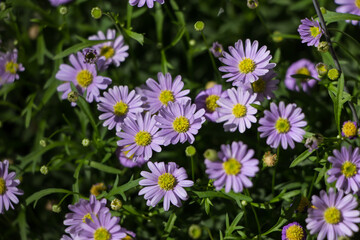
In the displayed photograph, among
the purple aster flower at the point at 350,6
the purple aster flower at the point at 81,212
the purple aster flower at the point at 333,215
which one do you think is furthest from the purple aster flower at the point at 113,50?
the purple aster flower at the point at 333,215

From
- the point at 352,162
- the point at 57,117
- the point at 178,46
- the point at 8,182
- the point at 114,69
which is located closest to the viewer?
the point at 352,162

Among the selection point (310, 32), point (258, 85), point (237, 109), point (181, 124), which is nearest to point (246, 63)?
point (258, 85)

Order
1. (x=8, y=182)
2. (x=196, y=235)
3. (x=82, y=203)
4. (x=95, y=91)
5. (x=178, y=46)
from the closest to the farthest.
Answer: (x=196, y=235) → (x=82, y=203) → (x=8, y=182) → (x=95, y=91) → (x=178, y=46)

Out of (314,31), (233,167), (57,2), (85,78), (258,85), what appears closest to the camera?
(233,167)

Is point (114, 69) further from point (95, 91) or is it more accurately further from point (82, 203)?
point (82, 203)

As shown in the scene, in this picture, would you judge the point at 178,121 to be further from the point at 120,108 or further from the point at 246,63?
the point at 246,63

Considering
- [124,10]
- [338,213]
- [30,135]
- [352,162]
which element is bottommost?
[30,135]

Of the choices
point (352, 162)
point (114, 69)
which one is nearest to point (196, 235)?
point (352, 162)

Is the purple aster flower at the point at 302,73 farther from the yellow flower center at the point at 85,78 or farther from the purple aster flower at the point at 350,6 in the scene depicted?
the yellow flower center at the point at 85,78
